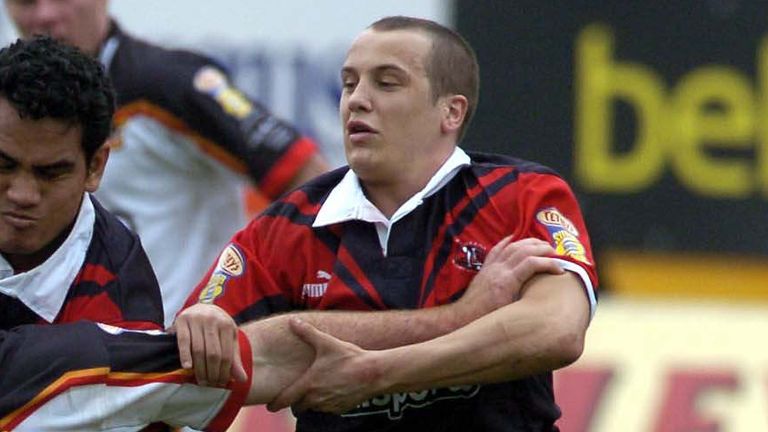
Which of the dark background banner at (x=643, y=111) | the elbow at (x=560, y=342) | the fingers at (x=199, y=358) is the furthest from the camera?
the dark background banner at (x=643, y=111)

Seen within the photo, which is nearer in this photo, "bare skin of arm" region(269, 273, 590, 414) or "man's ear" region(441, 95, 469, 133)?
"bare skin of arm" region(269, 273, 590, 414)

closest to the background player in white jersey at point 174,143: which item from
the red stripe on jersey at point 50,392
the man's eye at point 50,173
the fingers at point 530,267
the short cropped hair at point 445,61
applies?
the short cropped hair at point 445,61

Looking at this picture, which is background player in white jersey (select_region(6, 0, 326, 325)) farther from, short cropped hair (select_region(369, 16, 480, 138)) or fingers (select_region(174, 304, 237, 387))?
fingers (select_region(174, 304, 237, 387))

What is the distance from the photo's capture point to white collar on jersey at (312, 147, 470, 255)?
4.20 meters

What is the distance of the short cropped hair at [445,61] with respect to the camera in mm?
4336

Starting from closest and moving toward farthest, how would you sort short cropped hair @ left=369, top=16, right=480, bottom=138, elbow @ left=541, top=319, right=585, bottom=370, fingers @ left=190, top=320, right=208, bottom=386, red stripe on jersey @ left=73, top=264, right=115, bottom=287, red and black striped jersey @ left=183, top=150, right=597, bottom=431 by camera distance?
fingers @ left=190, top=320, right=208, bottom=386, red stripe on jersey @ left=73, top=264, right=115, bottom=287, elbow @ left=541, top=319, right=585, bottom=370, red and black striped jersey @ left=183, top=150, right=597, bottom=431, short cropped hair @ left=369, top=16, right=480, bottom=138

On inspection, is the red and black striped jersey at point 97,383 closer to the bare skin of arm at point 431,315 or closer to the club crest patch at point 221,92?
the bare skin of arm at point 431,315

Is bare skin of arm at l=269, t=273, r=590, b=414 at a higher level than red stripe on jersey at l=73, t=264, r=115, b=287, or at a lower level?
lower

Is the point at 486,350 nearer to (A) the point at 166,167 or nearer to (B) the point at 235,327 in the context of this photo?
(B) the point at 235,327

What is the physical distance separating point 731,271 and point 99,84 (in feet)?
17.3

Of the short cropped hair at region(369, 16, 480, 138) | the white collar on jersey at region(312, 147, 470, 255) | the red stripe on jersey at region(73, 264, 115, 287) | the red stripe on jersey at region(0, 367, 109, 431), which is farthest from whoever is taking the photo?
the short cropped hair at region(369, 16, 480, 138)

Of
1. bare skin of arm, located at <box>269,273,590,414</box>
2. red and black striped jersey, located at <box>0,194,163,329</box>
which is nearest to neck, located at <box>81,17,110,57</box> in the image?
red and black striped jersey, located at <box>0,194,163,329</box>

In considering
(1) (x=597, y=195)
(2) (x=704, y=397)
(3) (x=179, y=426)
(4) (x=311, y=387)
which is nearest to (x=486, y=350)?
(4) (x=311, y=387)

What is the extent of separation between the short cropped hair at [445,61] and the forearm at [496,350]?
58 centimetres
